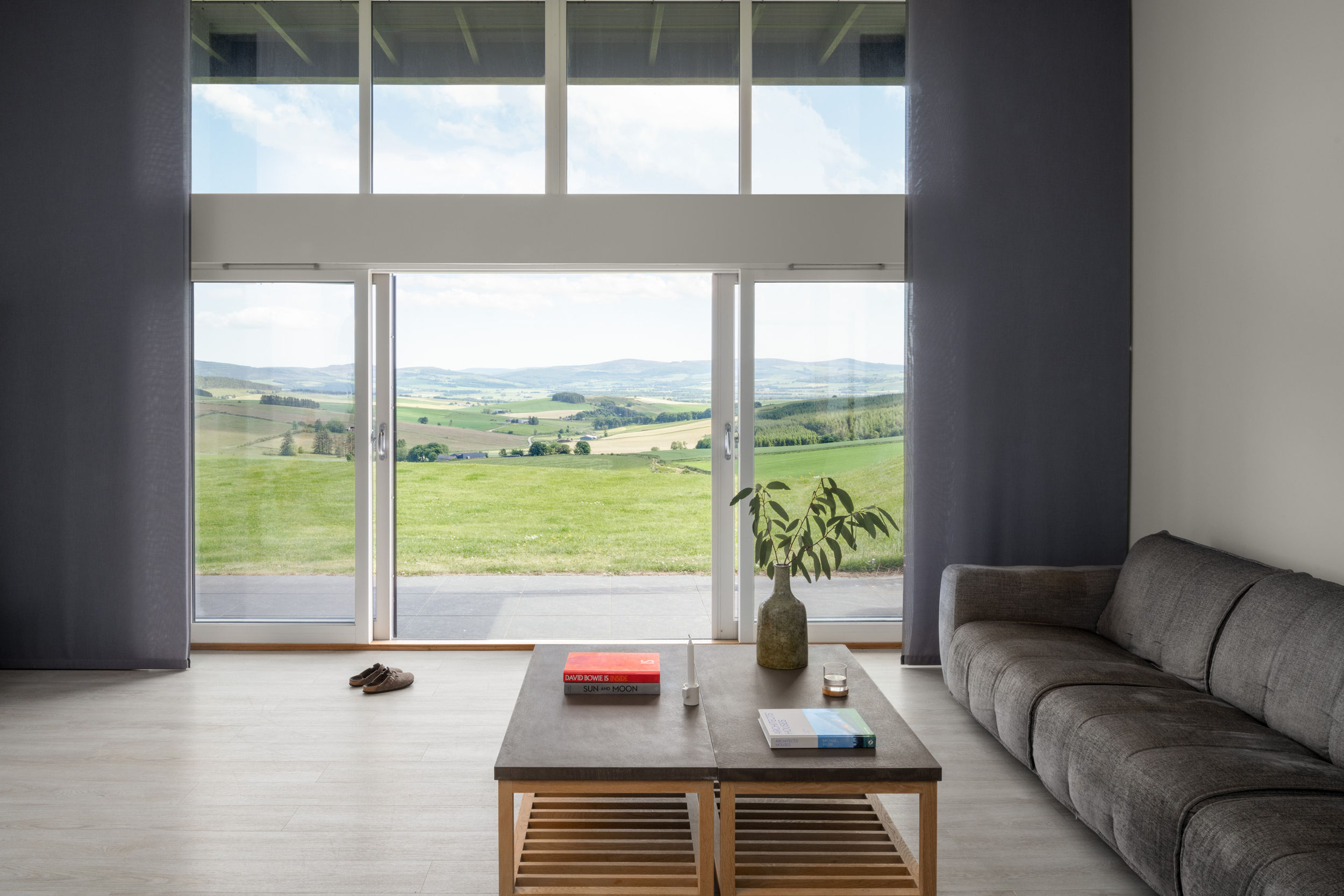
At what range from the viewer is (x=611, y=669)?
8.14ft

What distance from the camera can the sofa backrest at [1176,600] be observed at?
2.77m

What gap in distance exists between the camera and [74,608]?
158 inches

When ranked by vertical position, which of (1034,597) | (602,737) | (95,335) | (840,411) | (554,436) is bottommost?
(602,737)


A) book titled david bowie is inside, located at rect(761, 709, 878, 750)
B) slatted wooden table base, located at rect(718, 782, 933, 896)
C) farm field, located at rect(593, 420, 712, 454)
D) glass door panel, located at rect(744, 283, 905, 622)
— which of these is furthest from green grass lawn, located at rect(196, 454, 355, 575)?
farm field, located at rect(593, 420, 712, 454)

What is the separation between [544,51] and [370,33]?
0.87 m

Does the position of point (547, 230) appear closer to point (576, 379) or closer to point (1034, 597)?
point (1034, 597)

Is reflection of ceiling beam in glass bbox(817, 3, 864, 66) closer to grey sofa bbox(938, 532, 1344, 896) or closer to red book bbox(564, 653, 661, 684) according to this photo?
grey sofa bbox(938, 532, 1344, 896)

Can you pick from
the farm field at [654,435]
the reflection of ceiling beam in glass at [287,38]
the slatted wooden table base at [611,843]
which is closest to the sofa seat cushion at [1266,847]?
the slatted wooden table base at [611,843]

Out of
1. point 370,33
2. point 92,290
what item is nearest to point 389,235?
point 370,33

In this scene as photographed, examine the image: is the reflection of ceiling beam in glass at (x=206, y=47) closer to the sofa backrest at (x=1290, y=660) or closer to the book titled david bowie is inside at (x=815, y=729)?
the book titled david bowie is inside at (x=815, y=729)

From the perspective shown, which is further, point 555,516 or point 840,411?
point 555,516

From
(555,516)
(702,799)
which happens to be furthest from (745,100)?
(555,516)

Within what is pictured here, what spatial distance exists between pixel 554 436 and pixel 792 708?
19.3ft

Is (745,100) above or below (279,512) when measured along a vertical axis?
above
